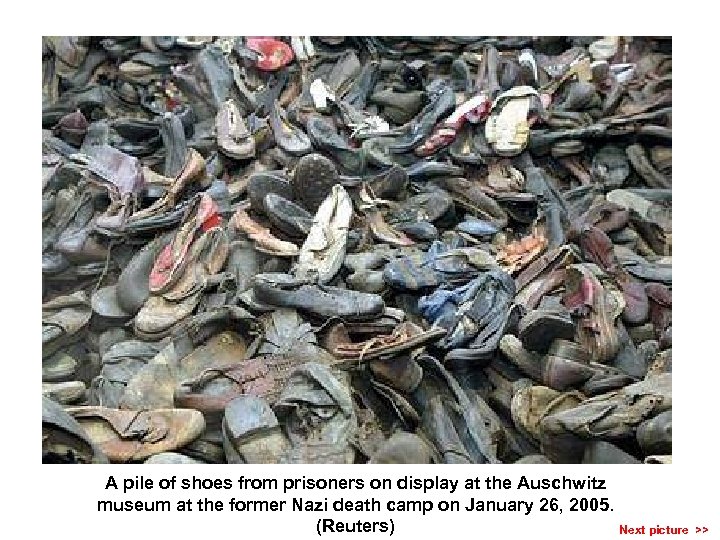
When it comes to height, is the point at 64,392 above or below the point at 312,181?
below

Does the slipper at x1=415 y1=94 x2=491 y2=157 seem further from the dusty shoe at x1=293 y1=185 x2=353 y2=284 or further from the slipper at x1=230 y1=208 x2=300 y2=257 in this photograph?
the slipper at x1=230 y1=208 x2=300 y2=257

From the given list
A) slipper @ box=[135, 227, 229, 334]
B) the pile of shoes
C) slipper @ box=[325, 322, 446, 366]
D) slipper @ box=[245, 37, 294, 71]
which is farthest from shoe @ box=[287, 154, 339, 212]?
slipper @ box=[245, 37, 294, 71]

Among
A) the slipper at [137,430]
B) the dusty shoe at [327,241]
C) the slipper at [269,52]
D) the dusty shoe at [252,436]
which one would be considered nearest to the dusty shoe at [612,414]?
the dusty shoe at [252,436]

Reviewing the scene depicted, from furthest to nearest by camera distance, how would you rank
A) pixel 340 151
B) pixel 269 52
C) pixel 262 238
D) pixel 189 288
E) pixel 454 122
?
pixel 269 52
pixel 454 122
pixel 340 151
pixel 262 238
pixel 189 288

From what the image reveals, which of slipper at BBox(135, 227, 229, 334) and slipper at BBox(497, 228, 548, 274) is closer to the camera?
slipper at BBox(135, 227, 229, 334)

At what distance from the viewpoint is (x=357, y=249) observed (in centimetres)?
327

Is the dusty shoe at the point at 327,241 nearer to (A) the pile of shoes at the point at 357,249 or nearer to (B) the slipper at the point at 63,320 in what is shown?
(A) the pile of shoes at the point at 357,249

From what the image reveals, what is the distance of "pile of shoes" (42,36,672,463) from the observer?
9.08 feet

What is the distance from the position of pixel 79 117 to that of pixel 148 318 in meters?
0.93

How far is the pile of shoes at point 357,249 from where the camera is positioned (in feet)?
9.08

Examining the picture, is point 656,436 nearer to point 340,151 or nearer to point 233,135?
point 340,151

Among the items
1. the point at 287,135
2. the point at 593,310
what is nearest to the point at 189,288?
the point at 287,135

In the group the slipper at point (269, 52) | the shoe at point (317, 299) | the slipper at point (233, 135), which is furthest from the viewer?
the slipper at point (269, 52)

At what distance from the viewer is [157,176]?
3.49 m
